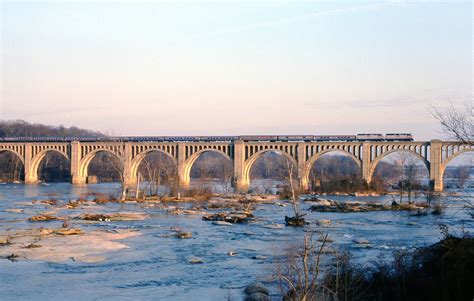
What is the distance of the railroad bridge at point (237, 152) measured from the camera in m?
63.2

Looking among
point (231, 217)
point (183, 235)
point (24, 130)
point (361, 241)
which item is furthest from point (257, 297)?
point (24, 130)

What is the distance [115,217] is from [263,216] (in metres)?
8.59

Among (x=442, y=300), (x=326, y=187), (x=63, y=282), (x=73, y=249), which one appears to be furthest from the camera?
(x=326, y=187)

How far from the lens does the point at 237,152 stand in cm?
6775

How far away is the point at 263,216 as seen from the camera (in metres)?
34.7

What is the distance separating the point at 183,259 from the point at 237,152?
47.8 metres

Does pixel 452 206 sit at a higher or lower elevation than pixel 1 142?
lower

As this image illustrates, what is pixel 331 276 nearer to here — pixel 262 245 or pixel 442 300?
pixel 442 300

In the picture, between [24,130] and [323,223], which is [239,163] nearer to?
[323,223]

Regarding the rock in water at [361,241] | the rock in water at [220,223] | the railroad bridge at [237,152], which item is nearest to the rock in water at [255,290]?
the rock in water at [361,241]

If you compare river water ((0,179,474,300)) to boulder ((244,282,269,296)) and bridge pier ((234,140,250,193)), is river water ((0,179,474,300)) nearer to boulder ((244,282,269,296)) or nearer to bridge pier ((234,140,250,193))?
boulder ((244,282,269,296))

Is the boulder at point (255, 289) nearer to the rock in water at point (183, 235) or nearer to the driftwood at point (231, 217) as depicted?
the rock in water at point (183, 235)

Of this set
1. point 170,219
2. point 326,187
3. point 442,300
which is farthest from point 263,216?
point 326,187

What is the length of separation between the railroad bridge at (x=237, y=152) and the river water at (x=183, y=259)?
29.6m
